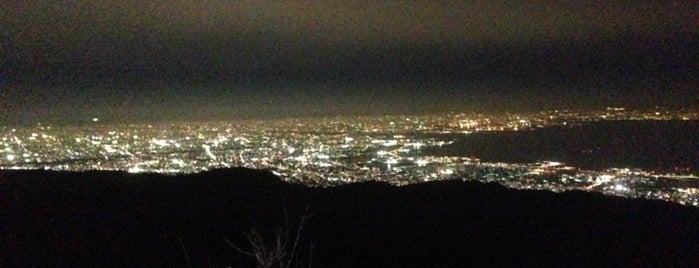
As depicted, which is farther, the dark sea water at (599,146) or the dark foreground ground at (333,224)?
the dark sea water at (599,146)

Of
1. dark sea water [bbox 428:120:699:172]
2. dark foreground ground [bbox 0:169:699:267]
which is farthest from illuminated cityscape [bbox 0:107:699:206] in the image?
dark foreground ground [bbox 0:169:699:267]

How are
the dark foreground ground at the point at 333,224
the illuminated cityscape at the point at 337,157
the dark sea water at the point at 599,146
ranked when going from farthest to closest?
the dark sea water at the point at 599,146 < the illuminated cityscape at the point at 337,157 < the dark foreground ground at the point at 333,224

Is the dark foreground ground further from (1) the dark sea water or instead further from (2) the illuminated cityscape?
(1) the dark sea water

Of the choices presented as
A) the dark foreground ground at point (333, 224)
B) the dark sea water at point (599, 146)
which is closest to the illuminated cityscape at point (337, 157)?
the dark sea water at point (599, 146)

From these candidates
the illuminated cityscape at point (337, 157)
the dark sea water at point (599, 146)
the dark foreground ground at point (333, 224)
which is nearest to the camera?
the dark foreground ground at point (333, 224)

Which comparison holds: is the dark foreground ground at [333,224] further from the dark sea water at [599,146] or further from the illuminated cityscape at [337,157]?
the dark sea water at [599,146]

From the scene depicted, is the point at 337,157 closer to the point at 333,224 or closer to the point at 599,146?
the point at 599,146

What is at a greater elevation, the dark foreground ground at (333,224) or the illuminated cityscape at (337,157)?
the dark foreground ground at (333,224)
